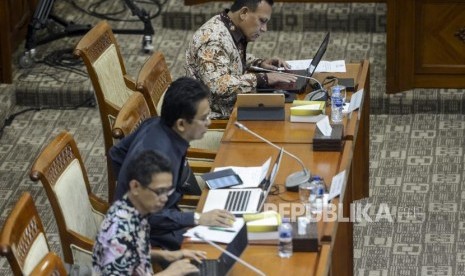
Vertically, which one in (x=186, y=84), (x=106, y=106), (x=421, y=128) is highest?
(x=186, y=84)

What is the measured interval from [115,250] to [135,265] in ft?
0.33

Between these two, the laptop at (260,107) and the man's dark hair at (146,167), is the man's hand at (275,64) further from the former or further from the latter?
the man's dark hair at (146,167)

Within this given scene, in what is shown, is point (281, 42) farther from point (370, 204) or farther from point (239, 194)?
point (239, 194)

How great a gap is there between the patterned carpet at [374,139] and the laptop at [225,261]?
1.81 m

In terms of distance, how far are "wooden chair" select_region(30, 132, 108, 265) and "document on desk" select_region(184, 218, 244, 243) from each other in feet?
1.62

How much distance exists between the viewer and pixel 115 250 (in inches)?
160

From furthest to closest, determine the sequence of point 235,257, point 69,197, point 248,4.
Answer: point 248,4 → point 69,197 → point 235,257

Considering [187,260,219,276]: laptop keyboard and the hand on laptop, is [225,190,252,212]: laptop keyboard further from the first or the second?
the hand on laptop

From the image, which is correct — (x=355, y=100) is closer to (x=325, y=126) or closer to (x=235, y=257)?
(x=325, y=126)

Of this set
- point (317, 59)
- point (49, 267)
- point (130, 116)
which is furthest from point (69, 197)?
point (317, 59)

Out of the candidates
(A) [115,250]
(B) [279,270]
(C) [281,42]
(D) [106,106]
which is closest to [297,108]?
(D) [106,106]

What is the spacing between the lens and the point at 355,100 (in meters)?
5.82

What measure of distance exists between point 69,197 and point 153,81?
1184 millimetres

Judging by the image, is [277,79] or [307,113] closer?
[307,113]
